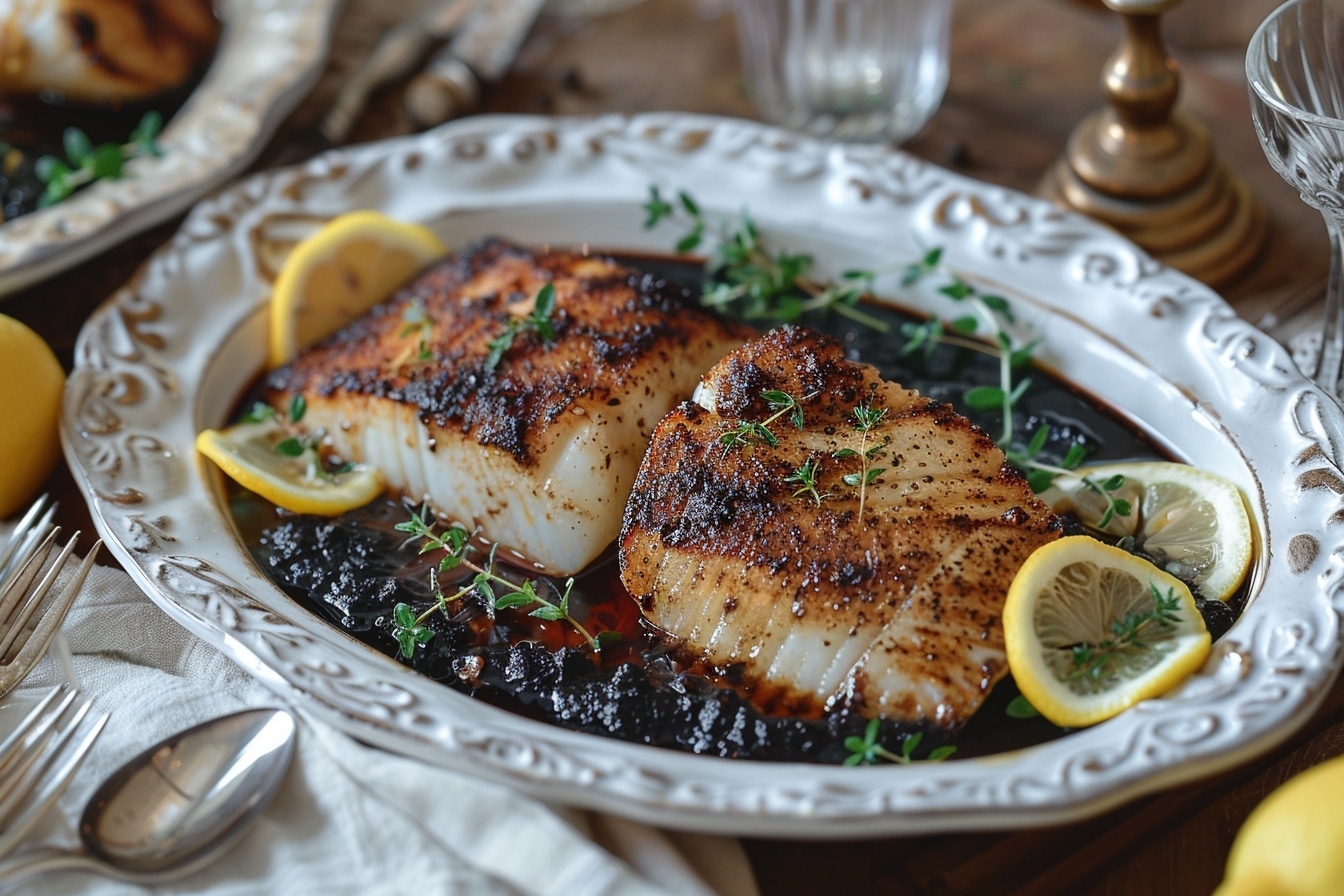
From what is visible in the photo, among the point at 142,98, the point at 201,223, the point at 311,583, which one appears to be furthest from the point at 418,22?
the point at 311,583

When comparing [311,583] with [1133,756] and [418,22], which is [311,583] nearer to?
[1133,756]

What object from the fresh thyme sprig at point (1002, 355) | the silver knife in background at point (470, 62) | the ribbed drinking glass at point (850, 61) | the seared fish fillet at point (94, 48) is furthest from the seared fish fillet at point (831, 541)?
the seared fish fillet at point (94, 48)

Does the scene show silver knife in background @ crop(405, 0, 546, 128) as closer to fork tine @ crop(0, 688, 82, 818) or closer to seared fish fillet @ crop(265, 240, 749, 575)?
seared fish fillet @ crop(265, 240, 749, 575)

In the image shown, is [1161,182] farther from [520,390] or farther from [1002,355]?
[520,390]

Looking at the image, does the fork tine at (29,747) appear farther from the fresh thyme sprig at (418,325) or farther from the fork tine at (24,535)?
the fresh thyme sprig at (418,325)

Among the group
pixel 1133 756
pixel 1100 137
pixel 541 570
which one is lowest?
pixel 541 570
